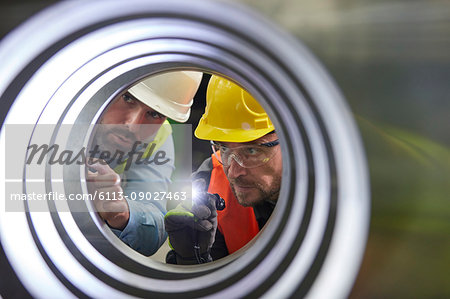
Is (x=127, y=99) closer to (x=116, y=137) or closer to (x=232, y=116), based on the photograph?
(x=116, y=137)

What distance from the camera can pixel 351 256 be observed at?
2.11 ft

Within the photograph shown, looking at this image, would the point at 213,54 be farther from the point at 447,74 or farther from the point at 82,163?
the point at 82,163

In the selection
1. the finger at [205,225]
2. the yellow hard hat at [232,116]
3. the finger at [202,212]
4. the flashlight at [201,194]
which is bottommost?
the finger at [205,225]

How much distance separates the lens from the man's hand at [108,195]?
1684mm

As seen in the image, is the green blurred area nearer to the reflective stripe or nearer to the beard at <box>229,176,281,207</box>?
the beard at <box>229,176,281,207</box>

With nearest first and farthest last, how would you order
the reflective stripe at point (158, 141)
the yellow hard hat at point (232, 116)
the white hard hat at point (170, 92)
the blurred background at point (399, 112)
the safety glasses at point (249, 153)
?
the blurred background at point (399, 112), the yellow hard hat at point (232, 116), the safety glasses at point (249, 153), the white hard hat at point (170, 92), the reflective stripe at point (158, 141)

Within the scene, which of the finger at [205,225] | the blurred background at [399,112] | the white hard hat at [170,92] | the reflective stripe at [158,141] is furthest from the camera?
the reflective stripe at [158,141]

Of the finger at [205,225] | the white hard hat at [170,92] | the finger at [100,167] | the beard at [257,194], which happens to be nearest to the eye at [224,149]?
the beard at [257,194]

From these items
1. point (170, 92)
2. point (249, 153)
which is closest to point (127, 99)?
point (170, 92)

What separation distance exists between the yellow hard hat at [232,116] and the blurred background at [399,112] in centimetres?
103

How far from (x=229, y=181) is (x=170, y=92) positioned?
21.8 inches

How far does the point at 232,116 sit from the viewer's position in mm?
1714

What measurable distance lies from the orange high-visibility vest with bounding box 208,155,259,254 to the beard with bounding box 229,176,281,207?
6 centimetres

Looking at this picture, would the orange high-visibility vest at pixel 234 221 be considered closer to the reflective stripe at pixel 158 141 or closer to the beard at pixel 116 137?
the reflective stripe at pixel 158 141
